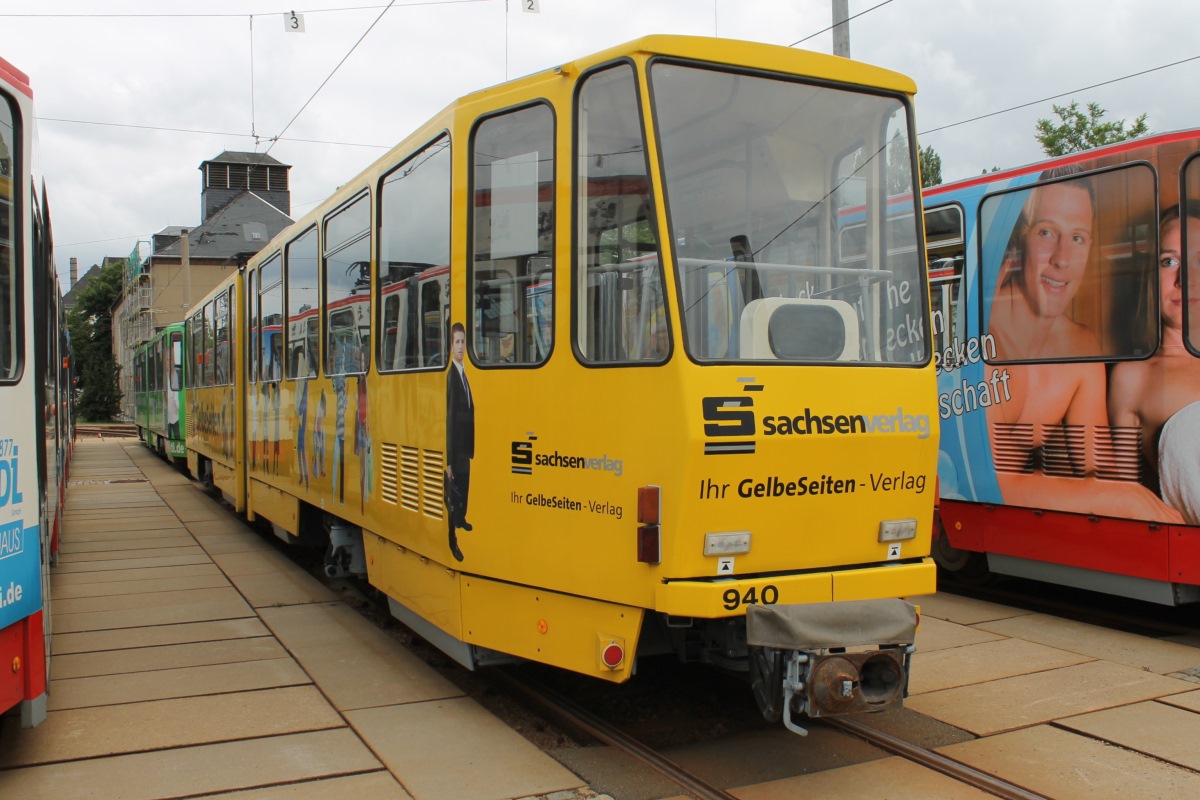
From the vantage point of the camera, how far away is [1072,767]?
464 cm

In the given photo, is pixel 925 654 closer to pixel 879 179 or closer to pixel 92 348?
pixel 879 179

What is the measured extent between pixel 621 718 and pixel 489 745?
788mm

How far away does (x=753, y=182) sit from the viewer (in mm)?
4711

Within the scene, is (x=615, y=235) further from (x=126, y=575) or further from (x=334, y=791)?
(x=126, y=575)

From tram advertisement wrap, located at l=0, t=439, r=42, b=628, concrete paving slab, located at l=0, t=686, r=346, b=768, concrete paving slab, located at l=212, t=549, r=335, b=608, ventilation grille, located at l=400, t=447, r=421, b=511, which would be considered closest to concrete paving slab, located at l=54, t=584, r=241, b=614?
concrete paving slab, located at l=212, t=549, r=335, b=608

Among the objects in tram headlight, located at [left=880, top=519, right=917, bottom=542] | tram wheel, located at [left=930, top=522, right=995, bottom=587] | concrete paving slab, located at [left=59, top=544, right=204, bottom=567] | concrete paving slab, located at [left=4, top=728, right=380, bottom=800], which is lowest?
concrete paving slab, located at [left=59, top=544, right=204, bottom=567]

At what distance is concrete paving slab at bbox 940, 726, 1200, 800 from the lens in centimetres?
438

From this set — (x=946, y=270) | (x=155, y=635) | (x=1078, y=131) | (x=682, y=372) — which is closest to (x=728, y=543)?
(x=682, y=372)

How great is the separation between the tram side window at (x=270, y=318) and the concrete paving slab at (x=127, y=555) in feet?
7.41

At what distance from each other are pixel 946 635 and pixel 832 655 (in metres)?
3.29

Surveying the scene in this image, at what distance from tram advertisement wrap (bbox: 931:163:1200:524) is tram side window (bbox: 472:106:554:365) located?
14.2ft

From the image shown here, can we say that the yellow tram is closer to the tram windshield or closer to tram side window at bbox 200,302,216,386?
the tram windshield

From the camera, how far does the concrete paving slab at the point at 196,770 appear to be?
4.46 metres

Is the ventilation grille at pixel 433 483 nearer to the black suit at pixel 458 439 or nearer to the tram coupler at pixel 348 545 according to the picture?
the black suit at pixel 458 439
